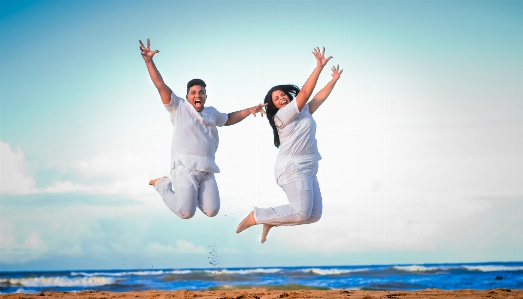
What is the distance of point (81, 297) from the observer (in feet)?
37.2

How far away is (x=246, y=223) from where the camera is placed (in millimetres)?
7227

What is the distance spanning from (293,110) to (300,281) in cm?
1233

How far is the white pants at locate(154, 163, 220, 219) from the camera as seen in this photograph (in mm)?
7117

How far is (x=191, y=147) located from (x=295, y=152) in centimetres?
120

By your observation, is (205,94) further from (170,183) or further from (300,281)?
(300,281)

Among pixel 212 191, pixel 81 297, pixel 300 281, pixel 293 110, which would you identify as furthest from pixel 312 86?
pixel 300 281

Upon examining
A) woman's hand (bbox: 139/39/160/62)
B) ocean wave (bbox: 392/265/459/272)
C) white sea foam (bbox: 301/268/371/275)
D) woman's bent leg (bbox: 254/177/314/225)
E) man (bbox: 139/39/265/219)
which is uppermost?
woman's hand (bbox: 139/39/160/62)

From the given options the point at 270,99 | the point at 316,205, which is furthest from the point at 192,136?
the point at 316,205

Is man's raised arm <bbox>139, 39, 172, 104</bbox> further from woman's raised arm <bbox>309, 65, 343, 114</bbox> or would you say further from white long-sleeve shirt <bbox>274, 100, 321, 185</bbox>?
woman's raised arm <bbox>309, 65, 343, 114</bbox>

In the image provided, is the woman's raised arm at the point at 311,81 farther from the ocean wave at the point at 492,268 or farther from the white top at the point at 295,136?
the ocean wave at the point at 492,268

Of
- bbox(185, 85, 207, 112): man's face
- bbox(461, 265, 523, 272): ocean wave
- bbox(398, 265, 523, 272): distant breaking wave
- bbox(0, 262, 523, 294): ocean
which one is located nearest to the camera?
bbox(185, 85, 207, 112): man's face

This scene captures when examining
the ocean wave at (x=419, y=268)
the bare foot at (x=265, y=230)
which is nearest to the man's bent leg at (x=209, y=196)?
the bare foot at (x=265, y=230)

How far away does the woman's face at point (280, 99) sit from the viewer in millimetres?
7367

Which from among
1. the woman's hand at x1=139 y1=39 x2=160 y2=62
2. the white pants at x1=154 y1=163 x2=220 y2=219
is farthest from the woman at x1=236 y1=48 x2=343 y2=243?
the woman's hand at x1=139 y1=39 x2=160 y2=62
